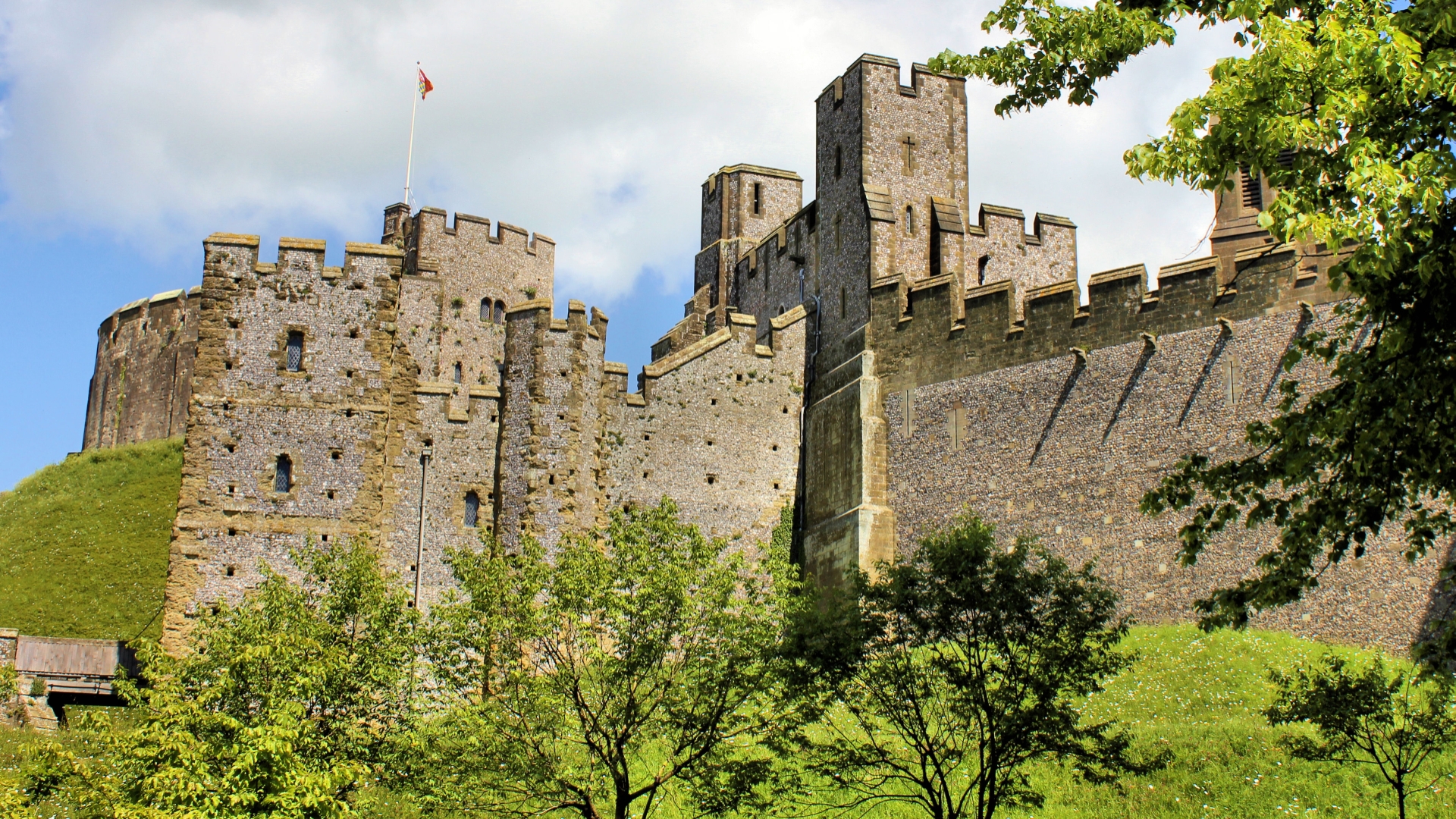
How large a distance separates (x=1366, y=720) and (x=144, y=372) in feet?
188

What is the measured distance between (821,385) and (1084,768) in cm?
1848

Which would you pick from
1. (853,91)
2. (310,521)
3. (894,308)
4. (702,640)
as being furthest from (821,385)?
(702,640)

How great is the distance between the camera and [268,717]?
54.6ft

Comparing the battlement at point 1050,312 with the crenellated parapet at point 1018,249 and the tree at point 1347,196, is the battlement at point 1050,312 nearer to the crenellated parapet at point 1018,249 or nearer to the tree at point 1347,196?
the crenellated parapet at point 1018,249

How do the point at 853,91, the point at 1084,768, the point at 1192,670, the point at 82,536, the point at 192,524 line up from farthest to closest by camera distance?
the point at 82,536 < the point at 853,91 < the point at 192,524 < the point at 1192,670 < the point at 1084,768

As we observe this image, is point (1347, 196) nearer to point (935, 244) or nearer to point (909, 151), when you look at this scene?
point (935, 244)

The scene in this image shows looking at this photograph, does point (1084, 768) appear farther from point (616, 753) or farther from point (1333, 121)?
point (1333, 121)

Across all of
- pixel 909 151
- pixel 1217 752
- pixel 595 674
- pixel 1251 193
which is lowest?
pixel 1217 752

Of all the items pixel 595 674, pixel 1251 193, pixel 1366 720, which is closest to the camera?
pixel 1366 720

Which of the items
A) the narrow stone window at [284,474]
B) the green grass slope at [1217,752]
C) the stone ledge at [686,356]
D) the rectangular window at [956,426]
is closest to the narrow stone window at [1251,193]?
the rectangular window at [956,426]

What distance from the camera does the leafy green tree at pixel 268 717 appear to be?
1517cm

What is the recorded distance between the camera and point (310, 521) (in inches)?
1098

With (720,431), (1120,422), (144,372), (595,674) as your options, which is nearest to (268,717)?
(595,674)

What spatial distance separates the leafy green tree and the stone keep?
23.4ft
